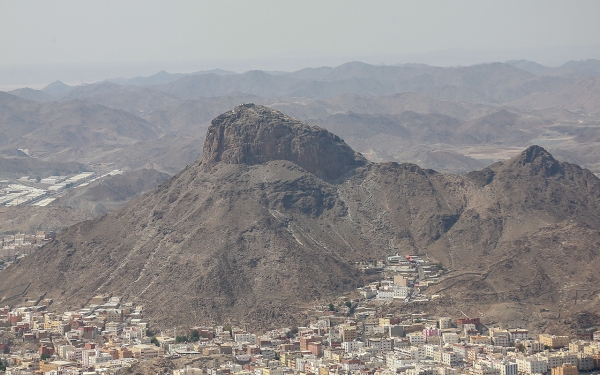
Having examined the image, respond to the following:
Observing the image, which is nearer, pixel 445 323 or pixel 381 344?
pixel 381 344

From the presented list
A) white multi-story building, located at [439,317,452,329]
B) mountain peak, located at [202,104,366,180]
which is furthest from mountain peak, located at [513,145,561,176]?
white multi-story building, located at [439,317,452,329]

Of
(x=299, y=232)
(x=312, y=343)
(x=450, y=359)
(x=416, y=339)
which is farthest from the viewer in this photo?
(x=299, y=232)

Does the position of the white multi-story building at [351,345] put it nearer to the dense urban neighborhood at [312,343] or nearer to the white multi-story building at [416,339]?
the dense urban neighborhood at [312,343]

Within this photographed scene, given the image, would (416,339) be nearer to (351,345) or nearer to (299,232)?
(351,345)

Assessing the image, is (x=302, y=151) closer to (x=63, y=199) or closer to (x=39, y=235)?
(x=39, y=235)

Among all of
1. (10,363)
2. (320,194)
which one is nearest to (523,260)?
(320,194)

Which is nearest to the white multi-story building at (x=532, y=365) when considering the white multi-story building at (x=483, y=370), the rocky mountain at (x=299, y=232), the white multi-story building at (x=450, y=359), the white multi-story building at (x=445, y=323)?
the white multi-story building at (x=483, y=370)

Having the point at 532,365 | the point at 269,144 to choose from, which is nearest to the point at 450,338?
the point at 532,365
